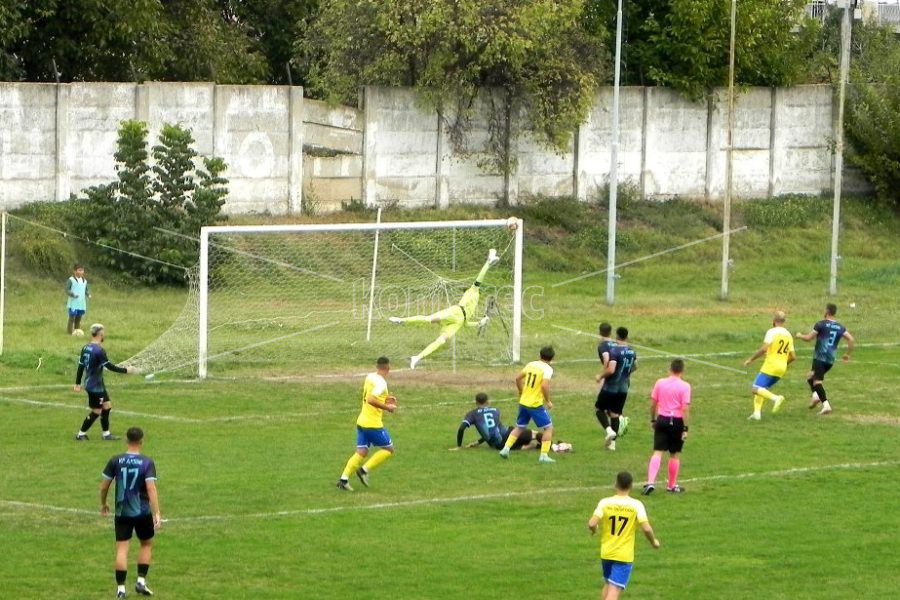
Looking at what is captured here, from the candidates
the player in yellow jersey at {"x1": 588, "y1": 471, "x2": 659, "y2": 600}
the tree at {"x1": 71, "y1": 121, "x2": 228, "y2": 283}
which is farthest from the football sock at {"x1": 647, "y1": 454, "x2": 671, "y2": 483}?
the tree at {"x1": 71, "y1": 121, "x2": 228, "y2": 283}

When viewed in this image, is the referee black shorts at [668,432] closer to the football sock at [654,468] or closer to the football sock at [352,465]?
the football sock at [654,468]

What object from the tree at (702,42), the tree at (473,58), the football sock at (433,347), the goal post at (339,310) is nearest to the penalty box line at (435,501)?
the football sock at (433,347)

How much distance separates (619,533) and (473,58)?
3546 cm

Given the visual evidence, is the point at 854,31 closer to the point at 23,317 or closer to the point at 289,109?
the point at 289,109

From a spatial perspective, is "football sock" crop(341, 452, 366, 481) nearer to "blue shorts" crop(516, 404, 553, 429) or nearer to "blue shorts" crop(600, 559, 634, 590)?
"blue shorts" crop(516, 404, 553, 429)

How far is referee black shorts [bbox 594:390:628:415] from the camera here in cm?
2636

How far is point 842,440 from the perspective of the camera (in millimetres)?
27781

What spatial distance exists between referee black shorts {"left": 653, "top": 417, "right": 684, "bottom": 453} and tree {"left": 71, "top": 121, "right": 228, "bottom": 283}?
22.1 metres

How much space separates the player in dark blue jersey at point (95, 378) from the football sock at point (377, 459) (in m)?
4.85

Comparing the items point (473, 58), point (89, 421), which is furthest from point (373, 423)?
point (473, 58)

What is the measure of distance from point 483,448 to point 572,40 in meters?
27.6

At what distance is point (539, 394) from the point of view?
24.8 meters

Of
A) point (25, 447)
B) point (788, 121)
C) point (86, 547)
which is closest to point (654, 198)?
point (788, 121)

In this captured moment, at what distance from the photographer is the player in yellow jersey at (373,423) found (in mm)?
22672
